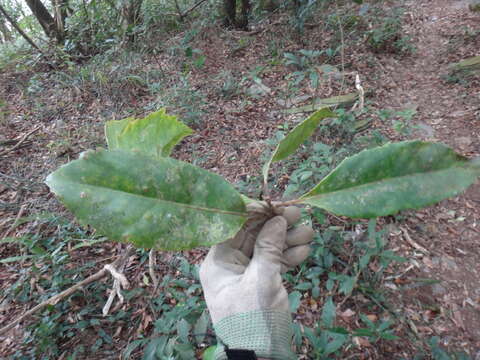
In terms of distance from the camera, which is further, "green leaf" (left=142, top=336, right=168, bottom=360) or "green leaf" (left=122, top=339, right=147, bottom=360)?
"green leaf" (left=122, top=339, right=147, bottom=360)

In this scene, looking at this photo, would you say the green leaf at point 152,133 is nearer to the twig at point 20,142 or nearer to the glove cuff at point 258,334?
the glove cuff at point 258,334

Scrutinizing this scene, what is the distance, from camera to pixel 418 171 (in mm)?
734

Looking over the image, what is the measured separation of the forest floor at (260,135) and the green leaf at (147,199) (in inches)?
43.3

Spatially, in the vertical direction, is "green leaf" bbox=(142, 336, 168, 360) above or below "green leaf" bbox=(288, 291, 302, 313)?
above

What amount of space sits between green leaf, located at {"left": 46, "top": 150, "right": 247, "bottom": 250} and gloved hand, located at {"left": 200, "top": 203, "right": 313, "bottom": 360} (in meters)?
0.24

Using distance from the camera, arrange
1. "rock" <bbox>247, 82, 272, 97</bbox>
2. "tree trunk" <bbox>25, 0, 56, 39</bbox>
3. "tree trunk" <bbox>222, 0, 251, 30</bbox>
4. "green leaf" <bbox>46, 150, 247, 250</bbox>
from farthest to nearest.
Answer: "tree trunk" <bbox>25, 0, 56, 39</bbox> < "tree trunk" <bbox>222, 0, 251, 30</bbox> < "rock" <bbox>247, 82, 272, 97</bbox> < "green leaf" <bbox>46, 150, 247, 250</bbox>

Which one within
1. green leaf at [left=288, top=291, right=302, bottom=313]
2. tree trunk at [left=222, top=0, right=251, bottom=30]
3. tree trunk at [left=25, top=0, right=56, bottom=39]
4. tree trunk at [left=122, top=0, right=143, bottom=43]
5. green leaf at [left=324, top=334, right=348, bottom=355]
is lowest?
green leaf at [left=324, top=334, right=348, bottom=355]

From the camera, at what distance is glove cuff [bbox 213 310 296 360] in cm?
98

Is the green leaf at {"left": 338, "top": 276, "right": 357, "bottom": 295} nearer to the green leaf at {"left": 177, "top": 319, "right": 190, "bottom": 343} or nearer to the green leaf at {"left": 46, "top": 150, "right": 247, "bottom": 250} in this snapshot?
the green leaf at {"left": 177, "top": 319, "right": 190, "bottom": 343}

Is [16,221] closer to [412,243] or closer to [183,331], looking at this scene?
[183,331]

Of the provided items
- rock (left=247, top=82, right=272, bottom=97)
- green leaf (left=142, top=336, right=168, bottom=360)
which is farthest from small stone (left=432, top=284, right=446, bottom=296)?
rock (left=247, top=82, right=272, bottom=97)

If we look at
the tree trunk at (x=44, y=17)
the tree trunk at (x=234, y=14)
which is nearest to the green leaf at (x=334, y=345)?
the tree trunk at (x=234, y=14)

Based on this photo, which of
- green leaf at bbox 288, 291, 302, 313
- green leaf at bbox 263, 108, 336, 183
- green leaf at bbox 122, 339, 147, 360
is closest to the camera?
green leaf at bbox 263, 108, 336, 183

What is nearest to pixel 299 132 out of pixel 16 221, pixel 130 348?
pixel 130 348
